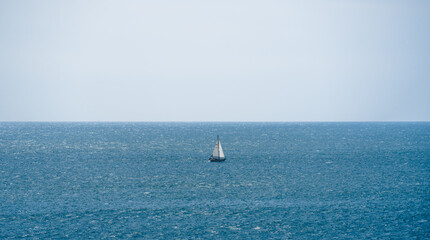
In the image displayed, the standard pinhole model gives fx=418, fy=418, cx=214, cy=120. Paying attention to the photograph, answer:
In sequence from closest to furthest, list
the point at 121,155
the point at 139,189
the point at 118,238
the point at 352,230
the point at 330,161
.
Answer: the point at 118,238
the point at 352,230
the point at 139,189
the point at 330,161
the point at 121,155

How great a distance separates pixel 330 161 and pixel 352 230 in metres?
64.0

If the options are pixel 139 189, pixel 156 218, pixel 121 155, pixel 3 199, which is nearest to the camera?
pixel 156 218

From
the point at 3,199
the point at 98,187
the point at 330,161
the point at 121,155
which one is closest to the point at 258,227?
the point at 98,187

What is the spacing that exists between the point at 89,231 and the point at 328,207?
104 feet

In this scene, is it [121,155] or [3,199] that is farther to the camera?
[121,155]

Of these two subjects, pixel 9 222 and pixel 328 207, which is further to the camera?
pixel 328 207

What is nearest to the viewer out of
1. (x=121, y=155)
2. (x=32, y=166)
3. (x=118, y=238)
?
(x=118, y=238)

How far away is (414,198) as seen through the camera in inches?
2485

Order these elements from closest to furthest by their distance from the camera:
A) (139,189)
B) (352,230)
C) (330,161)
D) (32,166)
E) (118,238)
Result: (118,238), (352,230), (139,189), (32,166), (330,161)

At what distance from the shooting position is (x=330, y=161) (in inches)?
4333

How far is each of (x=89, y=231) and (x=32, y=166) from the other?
196ft

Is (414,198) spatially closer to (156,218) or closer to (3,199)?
(156,218)

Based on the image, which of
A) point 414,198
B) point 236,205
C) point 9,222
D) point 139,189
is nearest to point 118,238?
point 9,222

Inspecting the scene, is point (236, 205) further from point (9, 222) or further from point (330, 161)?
point (330, 161)
